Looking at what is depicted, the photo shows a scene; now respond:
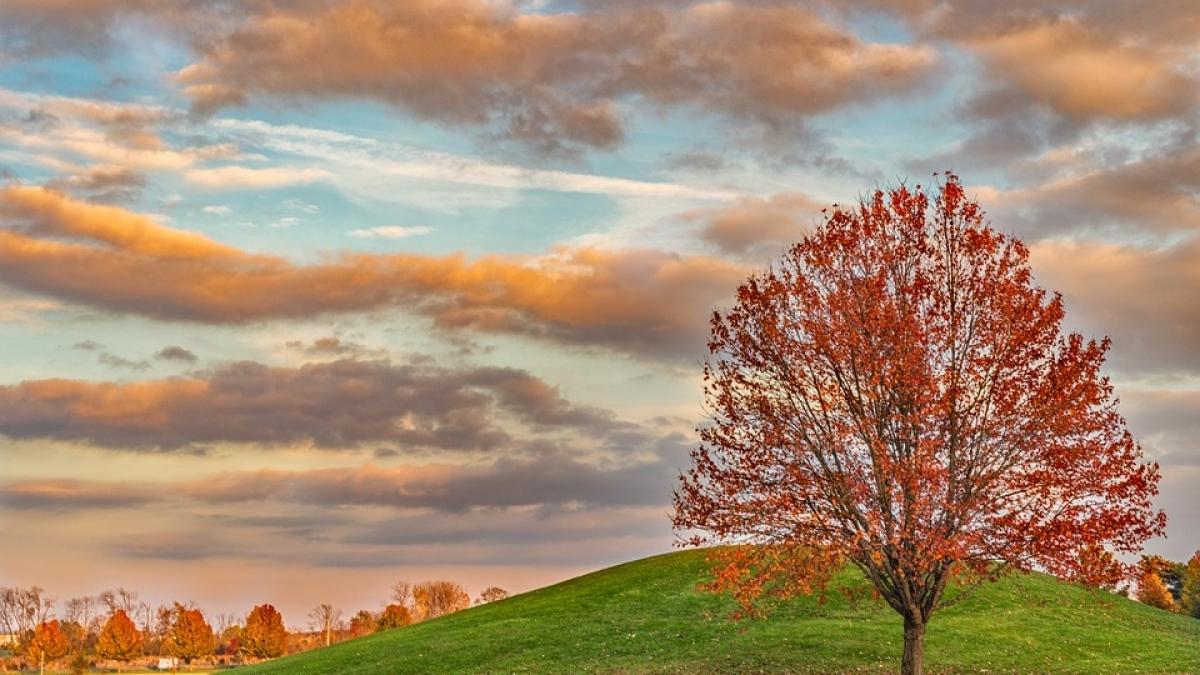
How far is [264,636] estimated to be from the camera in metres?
159

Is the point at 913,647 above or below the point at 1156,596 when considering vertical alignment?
below

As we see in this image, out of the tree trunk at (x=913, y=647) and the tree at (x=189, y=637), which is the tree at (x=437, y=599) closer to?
the tree at (x=189, y=637)

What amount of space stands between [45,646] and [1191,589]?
15148 centimetres

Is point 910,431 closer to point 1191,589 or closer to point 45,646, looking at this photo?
point 1191,589

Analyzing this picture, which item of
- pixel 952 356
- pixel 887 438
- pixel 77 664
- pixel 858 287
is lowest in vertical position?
pixel 77 664

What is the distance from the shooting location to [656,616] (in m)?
60.2

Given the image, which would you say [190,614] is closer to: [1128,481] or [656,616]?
[656,616]

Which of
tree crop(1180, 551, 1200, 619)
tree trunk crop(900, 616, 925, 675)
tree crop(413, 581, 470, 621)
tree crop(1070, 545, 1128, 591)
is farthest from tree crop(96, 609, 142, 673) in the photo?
tree crop(1070, 545, 1128, 591)

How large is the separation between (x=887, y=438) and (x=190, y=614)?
148 meters

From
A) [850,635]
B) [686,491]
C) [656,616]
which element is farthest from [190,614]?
[686,491]

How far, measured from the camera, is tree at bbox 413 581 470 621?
144m

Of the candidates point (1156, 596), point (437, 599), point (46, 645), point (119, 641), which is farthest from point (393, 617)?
point (1156, 596)

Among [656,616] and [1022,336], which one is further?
[656,616]

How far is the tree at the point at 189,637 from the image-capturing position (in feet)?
523
